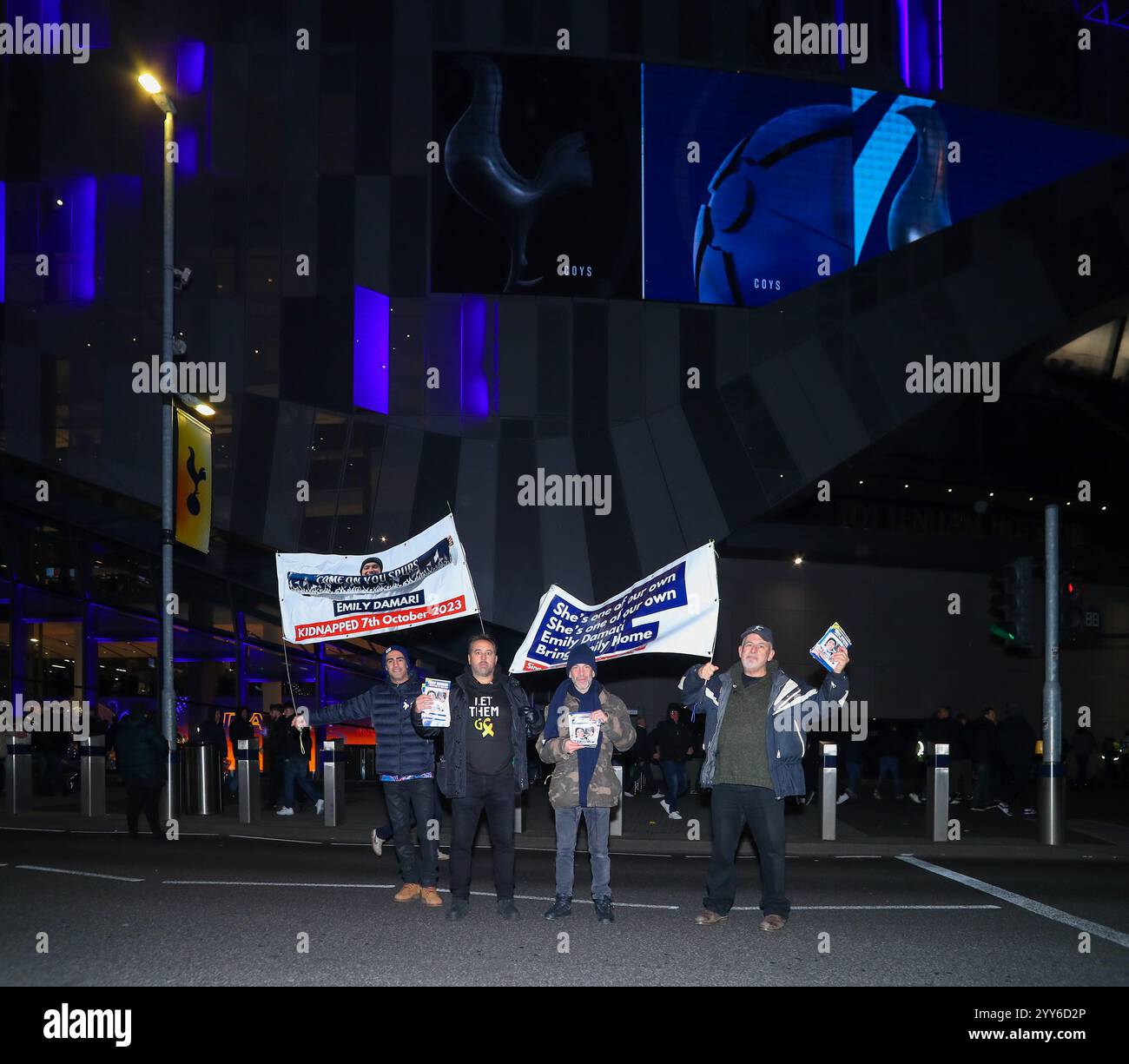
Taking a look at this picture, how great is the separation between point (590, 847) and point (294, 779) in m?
9.74

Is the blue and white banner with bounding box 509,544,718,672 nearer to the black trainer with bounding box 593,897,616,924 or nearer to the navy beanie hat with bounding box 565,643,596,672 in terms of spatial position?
the navy beanie hat with bounding box 565,643,596,672

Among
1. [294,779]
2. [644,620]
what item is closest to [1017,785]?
[644,620]

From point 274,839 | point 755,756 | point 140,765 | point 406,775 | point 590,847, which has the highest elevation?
point 755,756

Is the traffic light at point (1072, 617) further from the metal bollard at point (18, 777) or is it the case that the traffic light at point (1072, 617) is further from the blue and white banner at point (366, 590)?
the metal bollard at point (18, 777)

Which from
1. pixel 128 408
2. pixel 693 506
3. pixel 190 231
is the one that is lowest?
pixel 693 506

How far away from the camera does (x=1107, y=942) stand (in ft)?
26.1

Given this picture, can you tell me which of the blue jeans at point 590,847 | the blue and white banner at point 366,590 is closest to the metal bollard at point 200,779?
the blue and white banner at point 366,590

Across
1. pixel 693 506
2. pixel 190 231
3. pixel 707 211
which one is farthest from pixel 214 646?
pixel 707 211

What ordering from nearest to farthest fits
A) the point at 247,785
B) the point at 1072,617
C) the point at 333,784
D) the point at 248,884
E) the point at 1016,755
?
the point at 248,884 → the point at 1072,617 → the point at 333,784 → the point at 247,785 → the point at 1016,755

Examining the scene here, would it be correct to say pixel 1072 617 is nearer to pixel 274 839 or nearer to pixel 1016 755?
pixel 1016 755

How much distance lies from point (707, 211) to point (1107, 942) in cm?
2010

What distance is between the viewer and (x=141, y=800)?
14.7 metres

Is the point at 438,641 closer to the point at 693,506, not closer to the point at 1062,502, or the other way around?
the point at 693,506

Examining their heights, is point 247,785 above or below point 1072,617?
below
